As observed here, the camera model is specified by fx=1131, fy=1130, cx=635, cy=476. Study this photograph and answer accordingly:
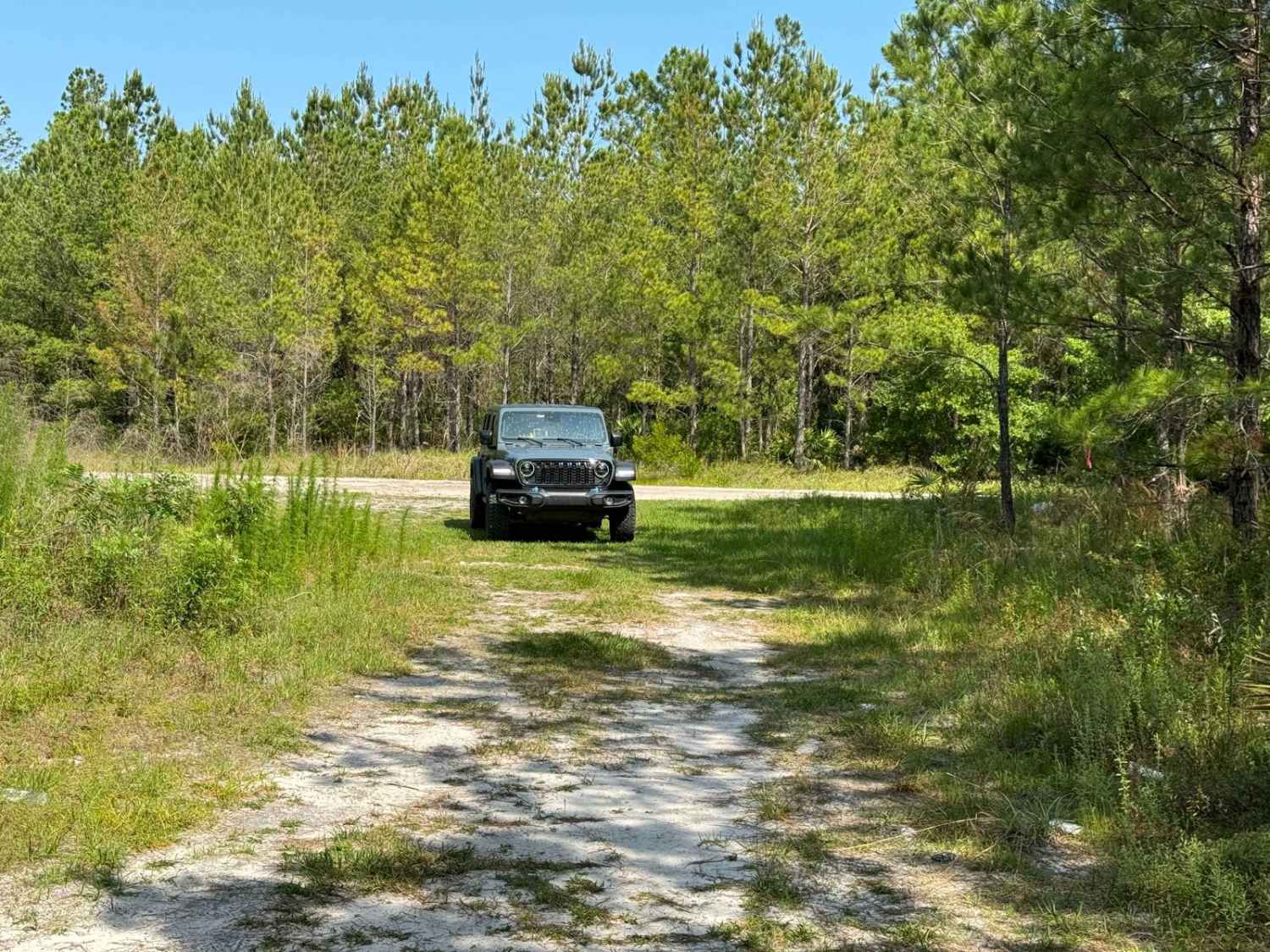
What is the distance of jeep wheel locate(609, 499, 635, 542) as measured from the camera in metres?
16.6

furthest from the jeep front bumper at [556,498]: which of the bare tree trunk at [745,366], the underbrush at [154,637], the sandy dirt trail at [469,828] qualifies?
the bare tree trunk at [745,366]

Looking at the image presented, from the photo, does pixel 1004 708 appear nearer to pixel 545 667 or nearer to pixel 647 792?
pixel 647 792

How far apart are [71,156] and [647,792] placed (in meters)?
54.2

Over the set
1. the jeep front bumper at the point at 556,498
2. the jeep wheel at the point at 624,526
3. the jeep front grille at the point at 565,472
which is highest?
the jeep front grille at the point at 565,472

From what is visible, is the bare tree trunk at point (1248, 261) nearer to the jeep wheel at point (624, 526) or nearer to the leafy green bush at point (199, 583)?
the leafy green bush at point (199, 583)

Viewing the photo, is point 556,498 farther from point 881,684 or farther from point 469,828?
point 469,828

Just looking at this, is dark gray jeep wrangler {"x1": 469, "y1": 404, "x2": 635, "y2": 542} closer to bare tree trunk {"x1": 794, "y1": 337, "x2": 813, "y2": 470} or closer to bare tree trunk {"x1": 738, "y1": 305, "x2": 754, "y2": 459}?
bare tree trunk {"x1": 794, "y1": 337, "x2": 813, "y2": 470}

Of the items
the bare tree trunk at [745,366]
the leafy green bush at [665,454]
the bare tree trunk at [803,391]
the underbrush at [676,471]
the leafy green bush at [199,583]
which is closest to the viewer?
the leafy green bush at [199,583]

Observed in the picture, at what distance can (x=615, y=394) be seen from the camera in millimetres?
52594

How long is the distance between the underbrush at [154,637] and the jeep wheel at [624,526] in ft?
17.5

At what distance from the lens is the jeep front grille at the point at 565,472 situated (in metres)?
16.2

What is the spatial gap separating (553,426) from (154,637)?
33.6 feet

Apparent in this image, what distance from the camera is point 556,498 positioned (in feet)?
52.8

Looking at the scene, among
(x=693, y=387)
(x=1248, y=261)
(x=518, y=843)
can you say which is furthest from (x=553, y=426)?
(x=693, y=387)
